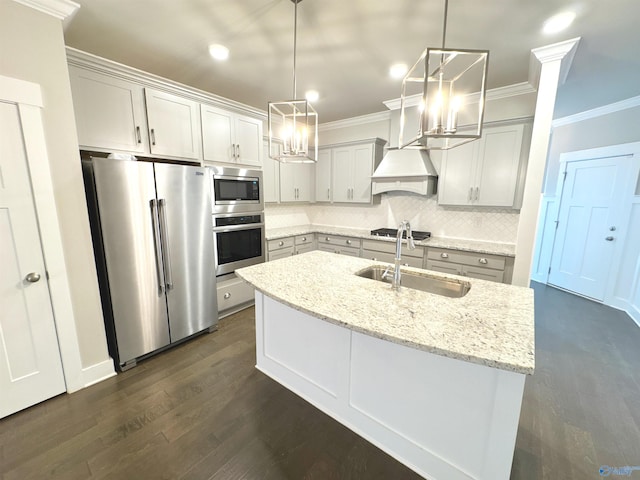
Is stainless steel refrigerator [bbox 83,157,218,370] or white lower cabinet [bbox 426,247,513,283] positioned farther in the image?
white lower cabinet [bbox 426,247,513,283]

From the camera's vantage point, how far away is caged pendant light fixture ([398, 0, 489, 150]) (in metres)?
1.06

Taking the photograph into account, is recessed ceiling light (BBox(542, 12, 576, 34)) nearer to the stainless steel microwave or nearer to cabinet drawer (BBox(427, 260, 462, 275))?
cabinet drawer (BBox(427, 260, 462, 275))

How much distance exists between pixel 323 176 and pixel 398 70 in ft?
7.09

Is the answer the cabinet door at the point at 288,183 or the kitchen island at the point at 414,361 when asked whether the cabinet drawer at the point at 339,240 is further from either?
the kitchen island at the point at 414,361

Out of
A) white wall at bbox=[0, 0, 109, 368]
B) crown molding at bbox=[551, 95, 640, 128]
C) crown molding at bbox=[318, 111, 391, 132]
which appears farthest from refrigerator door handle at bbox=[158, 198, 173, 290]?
crown molding at bbox=[551, 95, 640, 128]

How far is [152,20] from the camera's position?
5.99 ft

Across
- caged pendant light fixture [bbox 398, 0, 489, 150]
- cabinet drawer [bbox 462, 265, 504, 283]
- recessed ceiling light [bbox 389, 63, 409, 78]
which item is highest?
recessed ceiling light [bbox 389, 63, 409, 78]

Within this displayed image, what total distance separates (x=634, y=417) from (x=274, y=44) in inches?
150

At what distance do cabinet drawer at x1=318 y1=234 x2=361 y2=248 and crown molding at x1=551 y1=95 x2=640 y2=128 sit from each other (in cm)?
335

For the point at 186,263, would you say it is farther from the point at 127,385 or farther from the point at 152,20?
the point at 152,20

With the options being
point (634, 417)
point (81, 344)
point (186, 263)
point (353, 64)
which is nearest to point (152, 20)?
point (353, 64)

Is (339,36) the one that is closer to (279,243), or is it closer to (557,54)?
(557,54)

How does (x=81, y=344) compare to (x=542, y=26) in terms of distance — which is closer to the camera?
(x=542, y=26)

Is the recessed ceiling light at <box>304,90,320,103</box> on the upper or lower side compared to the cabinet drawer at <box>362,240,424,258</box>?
upper
